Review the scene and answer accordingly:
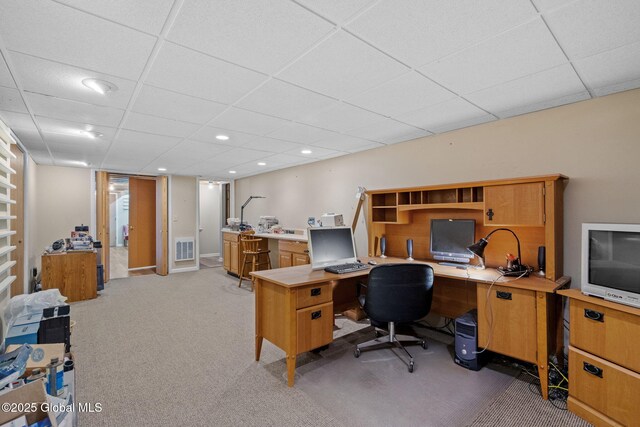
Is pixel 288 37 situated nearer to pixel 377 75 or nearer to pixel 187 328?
pixel 377 75

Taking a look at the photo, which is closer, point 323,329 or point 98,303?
point 323,329

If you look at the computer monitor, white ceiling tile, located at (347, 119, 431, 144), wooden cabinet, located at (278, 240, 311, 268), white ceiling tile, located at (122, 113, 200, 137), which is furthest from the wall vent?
white ceiling tile, located at (347, 119, 431, 144)

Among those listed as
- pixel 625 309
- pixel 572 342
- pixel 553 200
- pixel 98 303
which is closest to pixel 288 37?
pixel 553 200

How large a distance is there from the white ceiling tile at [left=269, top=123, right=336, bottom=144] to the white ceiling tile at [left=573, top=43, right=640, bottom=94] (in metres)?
2.21

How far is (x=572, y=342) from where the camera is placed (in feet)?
6.88

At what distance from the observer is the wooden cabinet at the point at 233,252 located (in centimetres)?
588

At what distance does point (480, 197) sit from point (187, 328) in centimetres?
359

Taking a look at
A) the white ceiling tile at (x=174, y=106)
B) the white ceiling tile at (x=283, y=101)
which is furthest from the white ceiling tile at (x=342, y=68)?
the white ceiling tile at (x=174, y=106)

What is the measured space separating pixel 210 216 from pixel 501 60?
895 cm

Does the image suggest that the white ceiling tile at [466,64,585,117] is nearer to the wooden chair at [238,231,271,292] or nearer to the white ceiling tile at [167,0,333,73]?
the white ceiling tile at [167,0,333,73]

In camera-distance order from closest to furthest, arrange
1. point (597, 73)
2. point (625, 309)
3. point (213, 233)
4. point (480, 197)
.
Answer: point (625, 309) → point (597, 73) → point (480, 197) → point (213, 233)

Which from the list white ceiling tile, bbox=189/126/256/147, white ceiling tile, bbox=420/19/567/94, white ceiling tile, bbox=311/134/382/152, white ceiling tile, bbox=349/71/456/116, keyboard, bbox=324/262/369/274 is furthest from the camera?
white ceiling tile, bbox=311/134/382/152

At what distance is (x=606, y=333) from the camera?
6.30 feet

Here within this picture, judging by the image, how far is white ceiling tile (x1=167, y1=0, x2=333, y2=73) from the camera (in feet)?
4.57
